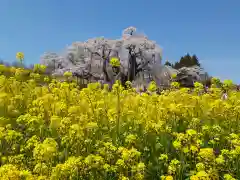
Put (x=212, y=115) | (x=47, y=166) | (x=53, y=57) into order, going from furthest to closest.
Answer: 1. (x=53, y=57)
2. (x=212, y=115)
3. (x=47, y=166)

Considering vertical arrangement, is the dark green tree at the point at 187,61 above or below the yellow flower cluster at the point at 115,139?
above

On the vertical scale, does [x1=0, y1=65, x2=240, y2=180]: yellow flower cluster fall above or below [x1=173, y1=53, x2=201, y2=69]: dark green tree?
below

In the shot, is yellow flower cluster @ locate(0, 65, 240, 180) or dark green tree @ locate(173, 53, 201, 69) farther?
dark green tree @ locate(173, 53, 201, 69)

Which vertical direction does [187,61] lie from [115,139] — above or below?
above

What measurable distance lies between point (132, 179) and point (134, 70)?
67.3 ft

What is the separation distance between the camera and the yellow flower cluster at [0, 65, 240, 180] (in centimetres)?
461

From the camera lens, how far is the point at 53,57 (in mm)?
30781

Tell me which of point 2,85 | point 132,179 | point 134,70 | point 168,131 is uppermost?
point 134,70

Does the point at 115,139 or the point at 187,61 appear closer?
the point at 115,139

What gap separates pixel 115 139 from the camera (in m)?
5.96

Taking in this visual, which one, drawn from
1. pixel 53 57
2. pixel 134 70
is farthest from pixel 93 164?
pixel 53 57

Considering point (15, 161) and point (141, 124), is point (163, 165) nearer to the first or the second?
point (141, 124)

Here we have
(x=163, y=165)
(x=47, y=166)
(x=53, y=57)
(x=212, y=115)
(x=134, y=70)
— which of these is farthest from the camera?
(x=53, y=57)

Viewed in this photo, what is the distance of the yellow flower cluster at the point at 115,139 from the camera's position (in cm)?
461
